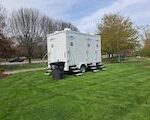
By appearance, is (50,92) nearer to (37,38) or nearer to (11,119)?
(11,119)

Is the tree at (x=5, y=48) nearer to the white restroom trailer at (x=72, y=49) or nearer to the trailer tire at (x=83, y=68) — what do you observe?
the white restroom trailer at (x=72, y=49)

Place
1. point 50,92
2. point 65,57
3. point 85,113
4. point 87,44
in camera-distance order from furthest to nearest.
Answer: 1. point 87,44
2. point 65,57
3. point 50,92
4. point 85,113

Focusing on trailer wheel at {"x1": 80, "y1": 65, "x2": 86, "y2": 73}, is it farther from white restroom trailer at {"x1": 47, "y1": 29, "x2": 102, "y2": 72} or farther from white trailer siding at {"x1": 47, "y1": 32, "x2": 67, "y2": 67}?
white trailer siding at {"x1": 47, "y1": 32, "x2": 67, "y2": 67}

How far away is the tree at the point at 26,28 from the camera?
5466cm

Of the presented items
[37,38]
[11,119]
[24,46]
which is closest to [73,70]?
[11,119]

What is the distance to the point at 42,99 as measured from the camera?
1091 cm

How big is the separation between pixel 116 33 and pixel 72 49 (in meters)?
20.9

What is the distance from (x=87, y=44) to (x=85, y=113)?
12.2 metres

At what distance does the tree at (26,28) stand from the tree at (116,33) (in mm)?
18112

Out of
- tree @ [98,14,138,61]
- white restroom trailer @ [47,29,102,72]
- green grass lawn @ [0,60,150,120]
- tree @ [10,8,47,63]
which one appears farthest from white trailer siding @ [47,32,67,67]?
tree @ [10,8,47,63]

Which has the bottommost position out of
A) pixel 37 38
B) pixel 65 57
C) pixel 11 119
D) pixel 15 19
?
pixel 11 119

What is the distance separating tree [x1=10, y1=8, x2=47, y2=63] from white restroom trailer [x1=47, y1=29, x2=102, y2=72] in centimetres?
3451

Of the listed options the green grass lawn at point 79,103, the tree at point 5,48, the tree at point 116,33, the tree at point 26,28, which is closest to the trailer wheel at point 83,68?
the green grass lawn at point 79,103

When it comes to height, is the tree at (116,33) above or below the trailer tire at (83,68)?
above
